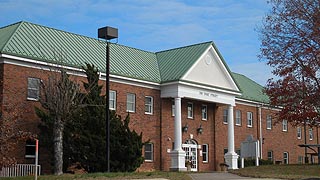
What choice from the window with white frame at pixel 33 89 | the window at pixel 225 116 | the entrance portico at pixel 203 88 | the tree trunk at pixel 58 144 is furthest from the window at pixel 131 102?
the tree trunk at pixel 58 144

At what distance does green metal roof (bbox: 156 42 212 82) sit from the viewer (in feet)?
139

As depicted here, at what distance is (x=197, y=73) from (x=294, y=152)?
21.6 m

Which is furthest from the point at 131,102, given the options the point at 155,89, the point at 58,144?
the point at 58,144

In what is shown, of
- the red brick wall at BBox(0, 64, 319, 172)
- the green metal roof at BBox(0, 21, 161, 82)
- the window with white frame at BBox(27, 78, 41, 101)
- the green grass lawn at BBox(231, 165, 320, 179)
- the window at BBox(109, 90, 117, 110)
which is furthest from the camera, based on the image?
the window at BBox(109, 90, 117, 110)

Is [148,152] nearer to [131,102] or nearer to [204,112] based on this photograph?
[131,102]

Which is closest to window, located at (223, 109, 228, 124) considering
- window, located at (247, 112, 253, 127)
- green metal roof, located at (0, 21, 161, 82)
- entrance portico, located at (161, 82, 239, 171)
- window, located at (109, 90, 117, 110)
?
entrance portico, located at (161, 82, 239, 171)

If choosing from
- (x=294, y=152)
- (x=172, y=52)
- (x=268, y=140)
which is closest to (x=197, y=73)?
(x=172, y=52)

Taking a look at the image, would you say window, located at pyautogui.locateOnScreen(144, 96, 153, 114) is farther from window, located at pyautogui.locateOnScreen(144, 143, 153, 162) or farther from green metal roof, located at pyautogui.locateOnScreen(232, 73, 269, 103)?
green metal roof, located at pyautogui.locateOnScreen(232, 73, 269, 103)

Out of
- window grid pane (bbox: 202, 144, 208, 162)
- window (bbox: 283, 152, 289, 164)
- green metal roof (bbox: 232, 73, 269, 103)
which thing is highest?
green metal roof (bbox: 232, 73, 269, 103)

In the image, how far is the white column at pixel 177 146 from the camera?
40.5m

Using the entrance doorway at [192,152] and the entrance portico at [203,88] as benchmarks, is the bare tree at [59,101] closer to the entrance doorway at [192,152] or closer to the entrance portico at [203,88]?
the entrance portico at [203,88]

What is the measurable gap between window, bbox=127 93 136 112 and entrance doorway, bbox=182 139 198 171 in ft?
19.6

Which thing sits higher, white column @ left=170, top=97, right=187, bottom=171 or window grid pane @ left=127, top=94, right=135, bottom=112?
window grid pane @ left=127, top=94, right=135, bottom=112

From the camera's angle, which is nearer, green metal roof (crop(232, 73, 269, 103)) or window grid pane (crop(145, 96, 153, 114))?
window grid pane (crop(145, 96, 153, 114))
